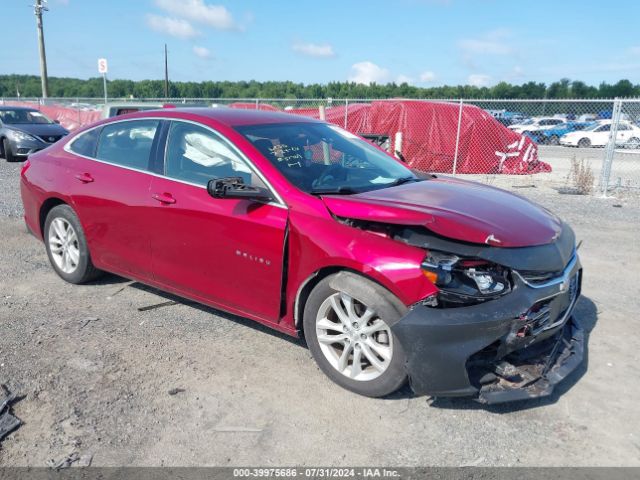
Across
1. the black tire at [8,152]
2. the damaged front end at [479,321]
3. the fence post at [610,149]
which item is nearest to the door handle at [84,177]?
the damaged front end at [479,321]

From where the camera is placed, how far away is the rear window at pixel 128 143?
4.49 m

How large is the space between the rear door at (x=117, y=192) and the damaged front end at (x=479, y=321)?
2.18m

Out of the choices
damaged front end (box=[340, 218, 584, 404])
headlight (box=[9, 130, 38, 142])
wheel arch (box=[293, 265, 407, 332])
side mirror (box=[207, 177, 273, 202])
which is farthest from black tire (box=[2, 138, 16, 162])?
damaged front end (box=[340, 218, 584, 404])

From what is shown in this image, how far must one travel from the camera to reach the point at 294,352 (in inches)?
158

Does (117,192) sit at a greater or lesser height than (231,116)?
lesser

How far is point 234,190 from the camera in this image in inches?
141

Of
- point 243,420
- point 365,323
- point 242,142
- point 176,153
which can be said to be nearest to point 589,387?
point 365,323

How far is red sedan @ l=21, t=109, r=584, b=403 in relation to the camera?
3.04 metres

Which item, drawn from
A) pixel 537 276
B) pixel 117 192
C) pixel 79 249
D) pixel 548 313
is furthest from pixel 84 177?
pixel 548 313

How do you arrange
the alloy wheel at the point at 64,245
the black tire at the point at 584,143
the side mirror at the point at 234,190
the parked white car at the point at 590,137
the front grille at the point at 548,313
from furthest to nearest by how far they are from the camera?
the black tire at the point at 584,143 < the parked white car at the point at 590,137 < the alloy wheel at the point at 64,245 < the side mirror at the point at 234,190 < the front grille at the point at 548,313

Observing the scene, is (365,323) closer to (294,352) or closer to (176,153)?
(294,352)

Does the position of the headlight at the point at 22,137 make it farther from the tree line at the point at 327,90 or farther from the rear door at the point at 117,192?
the tree line at the point at 327,90

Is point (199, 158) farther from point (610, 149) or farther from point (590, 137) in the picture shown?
point (590, 137)

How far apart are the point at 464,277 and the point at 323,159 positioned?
1554 millimetres
